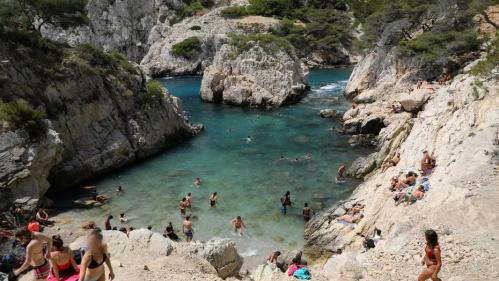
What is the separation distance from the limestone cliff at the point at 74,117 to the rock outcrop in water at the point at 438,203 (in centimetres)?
1666

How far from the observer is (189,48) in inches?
3359

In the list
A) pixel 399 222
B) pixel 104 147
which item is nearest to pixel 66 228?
pixel 104 147

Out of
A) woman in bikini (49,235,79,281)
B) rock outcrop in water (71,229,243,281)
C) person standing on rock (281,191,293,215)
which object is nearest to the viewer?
woman in bikini (49,235,79,281)

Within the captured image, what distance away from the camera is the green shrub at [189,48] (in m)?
85.1

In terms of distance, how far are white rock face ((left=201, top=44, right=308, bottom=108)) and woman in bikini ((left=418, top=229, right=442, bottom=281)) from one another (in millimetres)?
43973

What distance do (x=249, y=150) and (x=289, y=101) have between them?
738 inches

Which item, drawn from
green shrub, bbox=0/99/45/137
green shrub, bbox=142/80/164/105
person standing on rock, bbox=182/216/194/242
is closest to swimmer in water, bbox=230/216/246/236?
person standing on rock, bbox=182/216/194/242

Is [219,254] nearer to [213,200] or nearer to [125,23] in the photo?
[213,200]

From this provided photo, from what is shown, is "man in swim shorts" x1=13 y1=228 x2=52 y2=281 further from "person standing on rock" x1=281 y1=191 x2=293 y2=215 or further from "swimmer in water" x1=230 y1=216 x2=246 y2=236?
"person standing on rock" x1=281 y1=191 x2=293 y2=215

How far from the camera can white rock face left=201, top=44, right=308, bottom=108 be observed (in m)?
55.5

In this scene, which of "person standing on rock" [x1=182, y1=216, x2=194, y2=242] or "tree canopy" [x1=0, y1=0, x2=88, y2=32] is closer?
"person standing on rock" [x1=182, y1=216, x2=194, y2=242]

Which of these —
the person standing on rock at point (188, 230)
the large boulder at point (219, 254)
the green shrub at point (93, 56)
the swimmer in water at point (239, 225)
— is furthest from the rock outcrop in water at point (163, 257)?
the green shrub at point (93, 56)

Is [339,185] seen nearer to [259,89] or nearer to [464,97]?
[464,97]

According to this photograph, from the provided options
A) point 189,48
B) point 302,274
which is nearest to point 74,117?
point 302,274
